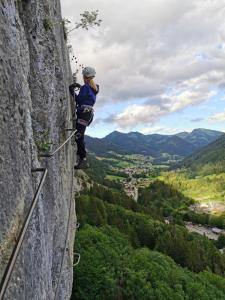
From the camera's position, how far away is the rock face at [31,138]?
275 inches

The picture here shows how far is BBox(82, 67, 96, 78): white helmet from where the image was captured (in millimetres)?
15422

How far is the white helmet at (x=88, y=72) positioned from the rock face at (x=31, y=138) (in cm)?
225

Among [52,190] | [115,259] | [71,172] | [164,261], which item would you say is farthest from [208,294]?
[52,190]

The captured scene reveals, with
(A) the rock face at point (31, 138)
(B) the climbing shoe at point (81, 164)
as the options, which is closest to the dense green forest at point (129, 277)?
(B) the climbing shoe at point (81, 164)

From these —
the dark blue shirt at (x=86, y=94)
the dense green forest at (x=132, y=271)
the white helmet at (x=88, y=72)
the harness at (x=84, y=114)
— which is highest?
the white helmet at (x=88, y=72)

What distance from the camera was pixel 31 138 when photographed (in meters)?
9.03

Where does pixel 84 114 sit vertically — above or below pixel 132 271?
above

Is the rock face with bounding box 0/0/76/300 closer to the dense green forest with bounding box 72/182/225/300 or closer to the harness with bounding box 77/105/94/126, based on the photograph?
the harness with bounding box 77/105/94/126

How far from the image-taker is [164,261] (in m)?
70.3

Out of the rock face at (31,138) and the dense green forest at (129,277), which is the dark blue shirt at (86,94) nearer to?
the rock face at (31,138)

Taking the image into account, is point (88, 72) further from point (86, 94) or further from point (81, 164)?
point (81, 164)

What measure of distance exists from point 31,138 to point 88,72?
6954mm

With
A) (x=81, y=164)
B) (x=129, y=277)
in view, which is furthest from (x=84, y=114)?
(x=129, y=277)

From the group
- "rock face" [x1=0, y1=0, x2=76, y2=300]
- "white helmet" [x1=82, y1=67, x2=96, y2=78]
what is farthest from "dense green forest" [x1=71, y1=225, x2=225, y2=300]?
"white helmet" [x1=82, y1=67, x2=96, y2=78]
